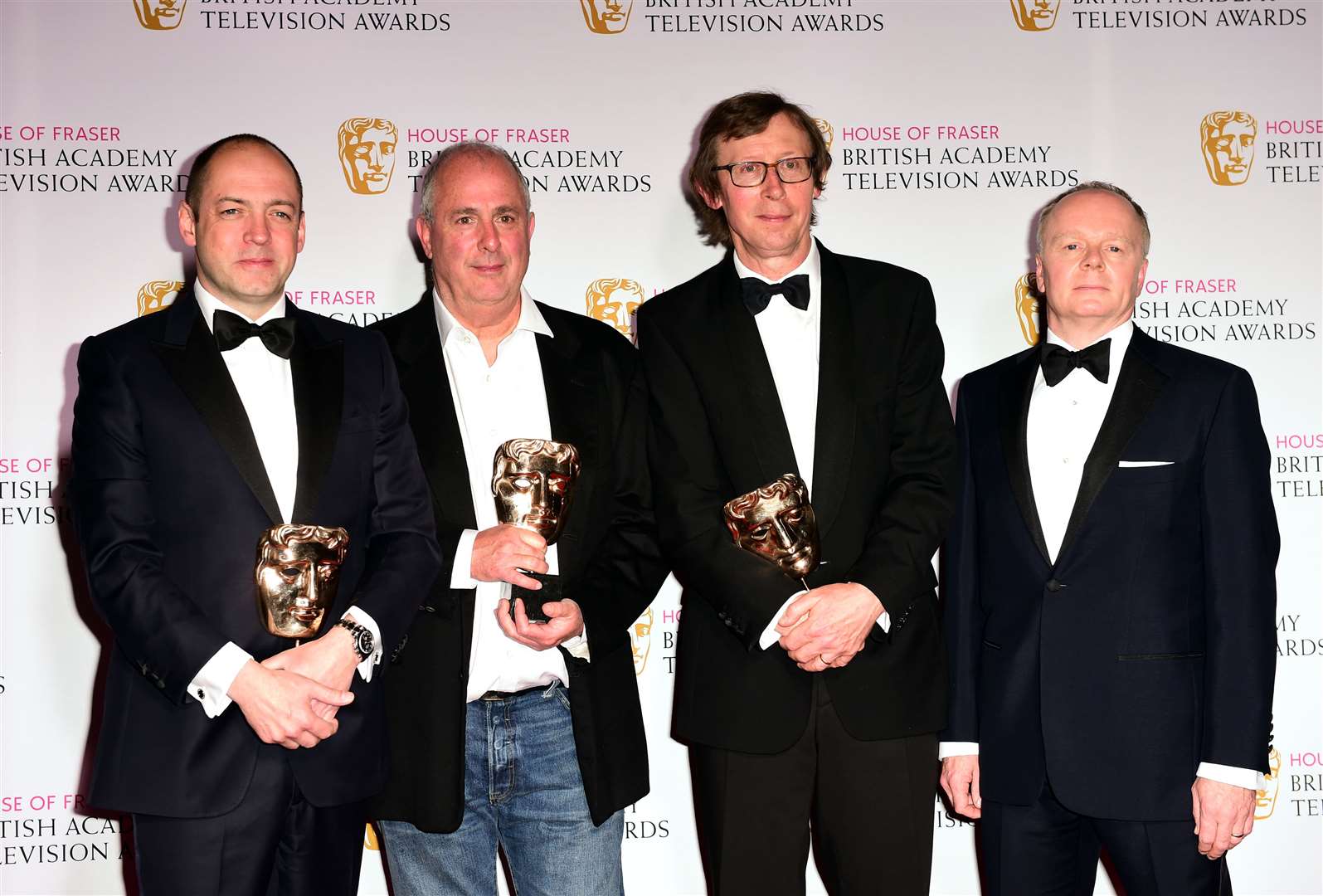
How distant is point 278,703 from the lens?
2.28 m

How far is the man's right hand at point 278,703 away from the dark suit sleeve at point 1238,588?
1986mm

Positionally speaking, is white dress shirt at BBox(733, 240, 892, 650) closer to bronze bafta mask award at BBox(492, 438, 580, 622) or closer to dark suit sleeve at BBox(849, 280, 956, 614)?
dark suit sleeve at BBox(849, 280, 956, 614)

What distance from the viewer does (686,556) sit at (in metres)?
2.76

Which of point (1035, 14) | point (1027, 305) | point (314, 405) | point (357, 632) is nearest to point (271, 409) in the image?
point (314, 405)

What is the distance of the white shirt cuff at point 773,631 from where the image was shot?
2.63 m

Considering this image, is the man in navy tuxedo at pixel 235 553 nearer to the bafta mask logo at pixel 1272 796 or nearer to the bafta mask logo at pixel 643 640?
the bafta mask logo at pixel 643 640

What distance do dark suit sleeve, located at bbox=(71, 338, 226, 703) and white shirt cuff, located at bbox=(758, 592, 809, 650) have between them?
3.86 ft

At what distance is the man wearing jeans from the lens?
272 cm

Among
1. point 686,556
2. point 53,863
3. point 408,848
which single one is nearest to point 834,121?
point 686,556

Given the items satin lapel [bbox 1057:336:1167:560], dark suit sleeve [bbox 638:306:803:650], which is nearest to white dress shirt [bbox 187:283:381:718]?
dark suit sleeve [bbox 638:306:803:650]

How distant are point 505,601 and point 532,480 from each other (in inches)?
12.2

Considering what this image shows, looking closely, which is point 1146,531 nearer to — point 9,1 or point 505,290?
point 505,290

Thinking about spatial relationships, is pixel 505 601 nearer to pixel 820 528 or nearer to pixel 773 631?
pixel 773 631

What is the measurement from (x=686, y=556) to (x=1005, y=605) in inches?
31.2
